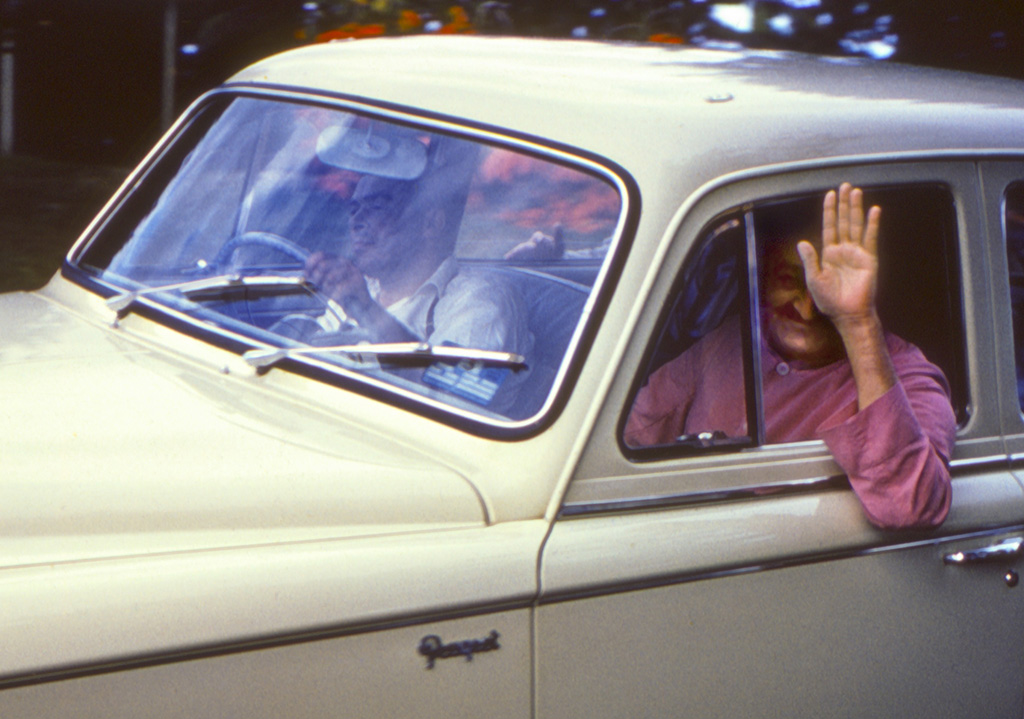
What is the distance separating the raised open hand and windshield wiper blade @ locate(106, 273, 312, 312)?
3.26ft

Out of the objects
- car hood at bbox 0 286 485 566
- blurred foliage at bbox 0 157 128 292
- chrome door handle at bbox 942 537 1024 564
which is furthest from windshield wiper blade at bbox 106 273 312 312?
blurred foliage at bbox 0 157 128 292

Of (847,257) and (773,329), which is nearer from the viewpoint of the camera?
(847,257)

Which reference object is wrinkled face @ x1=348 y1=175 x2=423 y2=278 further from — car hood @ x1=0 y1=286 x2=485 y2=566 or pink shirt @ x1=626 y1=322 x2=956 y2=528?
pink shirt @ x1=626 y1=322 x2=956 y2=528

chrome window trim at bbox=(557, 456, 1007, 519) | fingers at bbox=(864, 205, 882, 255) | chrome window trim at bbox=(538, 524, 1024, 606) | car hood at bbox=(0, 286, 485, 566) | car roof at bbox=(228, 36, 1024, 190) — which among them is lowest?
chrome window trim at bbox=(538, 524, 1024, 606)

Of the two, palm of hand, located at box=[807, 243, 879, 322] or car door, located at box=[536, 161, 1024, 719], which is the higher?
palm of hand, located at box=[807, 243, 879, 322]

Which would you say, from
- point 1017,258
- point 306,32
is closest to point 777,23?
→ point 306,32

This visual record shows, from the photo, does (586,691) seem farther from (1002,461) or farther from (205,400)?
(1002,461)

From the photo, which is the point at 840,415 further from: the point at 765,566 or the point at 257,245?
the point at 257,245

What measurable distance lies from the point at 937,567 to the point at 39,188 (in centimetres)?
819

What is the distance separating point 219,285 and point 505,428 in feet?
2.61

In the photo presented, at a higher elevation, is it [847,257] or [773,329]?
[847,257]

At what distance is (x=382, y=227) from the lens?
101 inches

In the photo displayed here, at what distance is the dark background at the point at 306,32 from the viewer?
5230 mm

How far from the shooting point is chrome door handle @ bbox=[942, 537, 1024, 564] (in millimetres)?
2424
